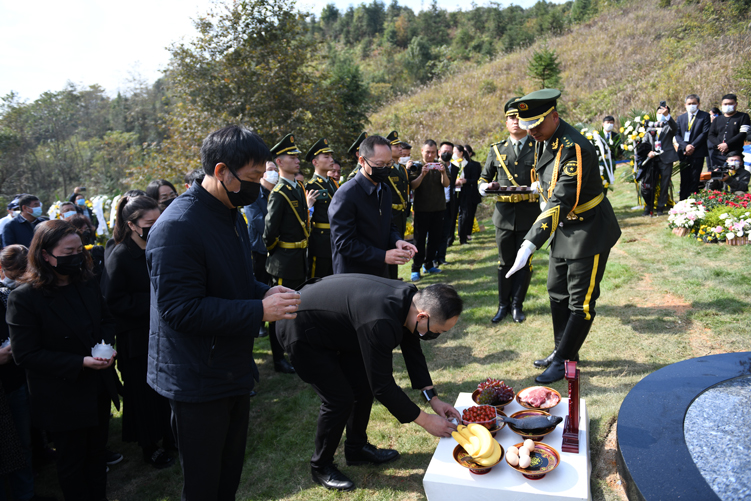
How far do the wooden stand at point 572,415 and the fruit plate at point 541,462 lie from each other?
0.17 meters

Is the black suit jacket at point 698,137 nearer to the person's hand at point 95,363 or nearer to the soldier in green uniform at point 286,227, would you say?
the soldier in green uniform at point 286,227

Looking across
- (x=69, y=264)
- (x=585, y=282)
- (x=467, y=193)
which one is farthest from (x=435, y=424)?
(x=467, y=193)

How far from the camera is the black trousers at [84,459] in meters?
2.99

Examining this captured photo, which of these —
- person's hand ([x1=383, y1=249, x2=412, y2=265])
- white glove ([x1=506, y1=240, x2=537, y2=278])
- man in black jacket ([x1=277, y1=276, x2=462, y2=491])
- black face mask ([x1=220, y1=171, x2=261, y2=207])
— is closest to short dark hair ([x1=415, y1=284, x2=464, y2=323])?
man in black jacket ([x1=277, y1=276, x2=462, y2=491])

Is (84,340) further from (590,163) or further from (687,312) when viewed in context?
(687,312)

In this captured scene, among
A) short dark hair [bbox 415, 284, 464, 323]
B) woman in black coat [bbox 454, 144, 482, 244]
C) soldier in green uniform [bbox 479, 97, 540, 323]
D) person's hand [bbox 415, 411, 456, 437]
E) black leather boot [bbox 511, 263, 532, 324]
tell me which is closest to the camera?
short dark hair [bbox 415, 284, 464, 323]

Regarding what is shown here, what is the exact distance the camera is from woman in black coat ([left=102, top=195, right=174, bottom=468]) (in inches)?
141

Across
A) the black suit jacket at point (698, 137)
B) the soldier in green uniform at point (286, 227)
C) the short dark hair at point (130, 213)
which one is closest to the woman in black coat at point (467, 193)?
the black suit jacket at point (698, 137)

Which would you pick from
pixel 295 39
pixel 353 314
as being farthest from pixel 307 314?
pixel 295 39

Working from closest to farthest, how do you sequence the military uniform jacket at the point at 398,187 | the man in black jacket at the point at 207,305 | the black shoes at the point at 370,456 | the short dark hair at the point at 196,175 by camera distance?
the man in black jacket at the point at 207,305 < the short dark hair at the point at 196,175 < the black shoes at the point at 370,456 < the military uniform jacket at the point at 398,187

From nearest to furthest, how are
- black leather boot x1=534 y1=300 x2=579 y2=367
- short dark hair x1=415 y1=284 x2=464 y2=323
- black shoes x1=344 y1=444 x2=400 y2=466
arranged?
short dark hair x1=415 y1=284 x2=464 y2=323
black shoes x1=344 y1=444 x2=400 y2=466
black leather boot x1=534 y1=300 x2=579 y2=367

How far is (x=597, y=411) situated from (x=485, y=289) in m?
3.56

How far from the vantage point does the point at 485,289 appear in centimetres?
716

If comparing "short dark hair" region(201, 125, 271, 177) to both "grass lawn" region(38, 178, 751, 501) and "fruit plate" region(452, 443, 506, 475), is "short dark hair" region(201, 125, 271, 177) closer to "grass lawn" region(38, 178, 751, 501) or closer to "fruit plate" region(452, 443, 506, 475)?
"fruit plate" region(452, 443, 506, 475)
